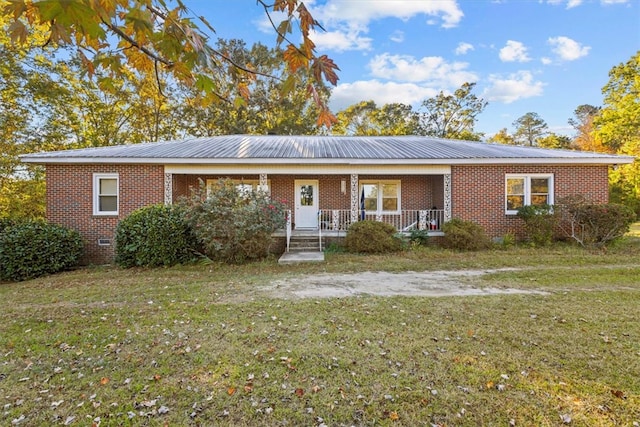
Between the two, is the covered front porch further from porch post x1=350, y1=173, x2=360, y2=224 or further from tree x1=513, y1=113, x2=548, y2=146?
tree x1=513, y1=113, x2=548, y2=146

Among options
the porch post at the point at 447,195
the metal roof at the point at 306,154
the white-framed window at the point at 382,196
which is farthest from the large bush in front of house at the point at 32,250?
the porch post at the point at 447,195

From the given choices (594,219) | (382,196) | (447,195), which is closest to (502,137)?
(594,219)

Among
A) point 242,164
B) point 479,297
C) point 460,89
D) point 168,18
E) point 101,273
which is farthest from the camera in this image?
point 460,89

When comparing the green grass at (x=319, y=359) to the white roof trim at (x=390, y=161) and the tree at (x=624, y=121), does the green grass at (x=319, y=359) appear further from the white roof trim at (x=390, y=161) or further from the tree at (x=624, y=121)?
the tree at (x=624, y=121)

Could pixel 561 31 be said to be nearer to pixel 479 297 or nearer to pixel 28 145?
pixel 479 297

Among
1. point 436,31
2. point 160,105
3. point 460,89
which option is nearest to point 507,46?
point 436,31

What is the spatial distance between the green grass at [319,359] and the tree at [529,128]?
43.2m

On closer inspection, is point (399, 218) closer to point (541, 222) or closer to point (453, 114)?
point (541, 222)

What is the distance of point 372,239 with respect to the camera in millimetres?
10062

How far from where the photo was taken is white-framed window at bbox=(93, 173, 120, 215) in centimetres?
1090

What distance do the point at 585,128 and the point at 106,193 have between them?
45.1m

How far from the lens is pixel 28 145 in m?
14.7

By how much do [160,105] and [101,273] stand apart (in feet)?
61.3

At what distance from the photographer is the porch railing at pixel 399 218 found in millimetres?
11922
